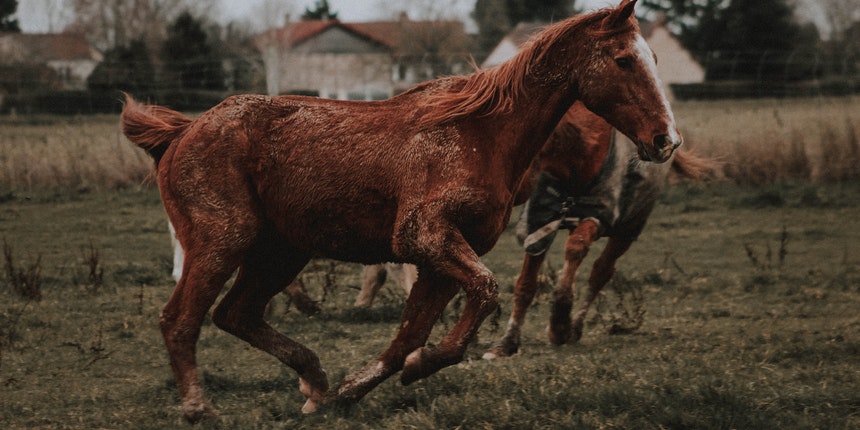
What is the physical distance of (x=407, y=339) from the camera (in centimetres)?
510

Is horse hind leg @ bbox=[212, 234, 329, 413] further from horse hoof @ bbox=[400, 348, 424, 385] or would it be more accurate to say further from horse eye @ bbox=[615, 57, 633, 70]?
horse eye @ bbox=[615, 57, 633, 70]

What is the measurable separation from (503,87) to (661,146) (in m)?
0.87

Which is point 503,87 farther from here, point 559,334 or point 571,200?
point 559,334

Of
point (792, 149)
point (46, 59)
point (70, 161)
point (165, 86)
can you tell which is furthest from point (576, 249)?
point (46, 59)

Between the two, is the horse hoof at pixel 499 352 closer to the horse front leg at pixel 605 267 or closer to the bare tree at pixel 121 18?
the horse front leg at pixel 605 267

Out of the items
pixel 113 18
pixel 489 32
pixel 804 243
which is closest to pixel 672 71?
pixel 489 32

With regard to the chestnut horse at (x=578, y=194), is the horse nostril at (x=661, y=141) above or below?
above

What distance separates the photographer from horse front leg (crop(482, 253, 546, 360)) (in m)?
7.38

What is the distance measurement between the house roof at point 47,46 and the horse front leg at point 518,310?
35.4 m

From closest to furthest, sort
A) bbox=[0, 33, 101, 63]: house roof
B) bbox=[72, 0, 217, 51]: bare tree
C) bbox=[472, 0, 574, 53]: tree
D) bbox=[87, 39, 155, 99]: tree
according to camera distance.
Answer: bbox=[87, 39, 155, 99]: tree < bbox=[0, 33, 101, 63]: house roof < bbox=[72, 0, 217, 51]: bare tree < bbox=[472, 0, 574, 53]: tree

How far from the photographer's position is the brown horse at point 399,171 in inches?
197

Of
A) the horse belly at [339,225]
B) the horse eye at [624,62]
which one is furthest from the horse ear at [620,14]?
the horse belly at [339,225]

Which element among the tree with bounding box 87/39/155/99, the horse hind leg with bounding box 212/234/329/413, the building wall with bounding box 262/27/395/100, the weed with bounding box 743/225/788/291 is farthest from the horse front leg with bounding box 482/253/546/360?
the building wall with bounding box 262/27/395/100

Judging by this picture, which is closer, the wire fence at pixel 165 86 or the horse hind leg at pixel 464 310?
the horse hind leg at pixel 464 310
